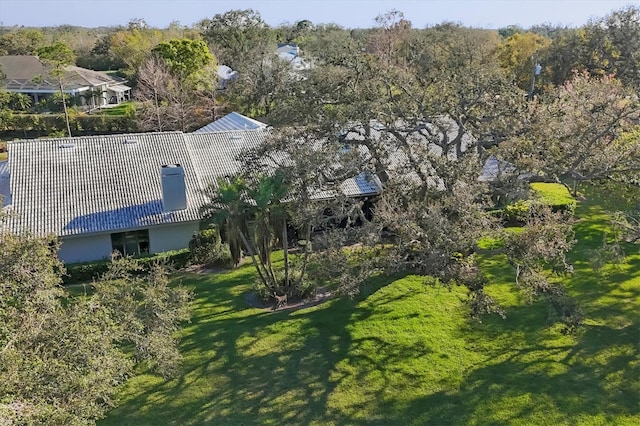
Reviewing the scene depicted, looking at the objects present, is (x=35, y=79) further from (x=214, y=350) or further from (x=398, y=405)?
(x=398, y=405)

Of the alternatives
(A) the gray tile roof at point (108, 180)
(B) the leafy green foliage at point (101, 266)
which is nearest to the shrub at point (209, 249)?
(B) the leafy green foliage at point (101, 266)

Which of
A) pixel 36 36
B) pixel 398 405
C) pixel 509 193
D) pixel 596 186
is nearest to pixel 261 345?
pixel 398 405

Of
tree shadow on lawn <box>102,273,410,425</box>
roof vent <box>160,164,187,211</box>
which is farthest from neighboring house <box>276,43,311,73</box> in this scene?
tree shadow on lawn <box>102,273,410,425</box>

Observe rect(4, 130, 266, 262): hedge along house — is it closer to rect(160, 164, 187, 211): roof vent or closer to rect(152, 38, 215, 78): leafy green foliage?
rect(160, 164, 187, 211): roof vent

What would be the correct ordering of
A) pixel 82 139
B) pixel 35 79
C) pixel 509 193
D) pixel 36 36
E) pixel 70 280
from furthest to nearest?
pixel 36 36, pixel 35 79, pixel 82 139, pixel 70 280, pixel 509 193

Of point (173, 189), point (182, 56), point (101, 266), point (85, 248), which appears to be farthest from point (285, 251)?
point (182, 56)

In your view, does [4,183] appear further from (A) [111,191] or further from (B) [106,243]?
(B) [106,243]

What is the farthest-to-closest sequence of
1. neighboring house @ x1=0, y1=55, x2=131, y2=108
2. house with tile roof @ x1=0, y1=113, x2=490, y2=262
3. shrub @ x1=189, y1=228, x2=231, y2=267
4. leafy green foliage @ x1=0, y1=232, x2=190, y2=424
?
neighboring house @ x1=0, y1=55, x2=131, y2=108 < shrub @ x1=189, y1=228, x2=231, y2=267 < house with tile roof @ x1=0, y1=113, x2=490, y2=262 < leafy green foliage @ x1=0, y1=232, x2=190, y2=424
